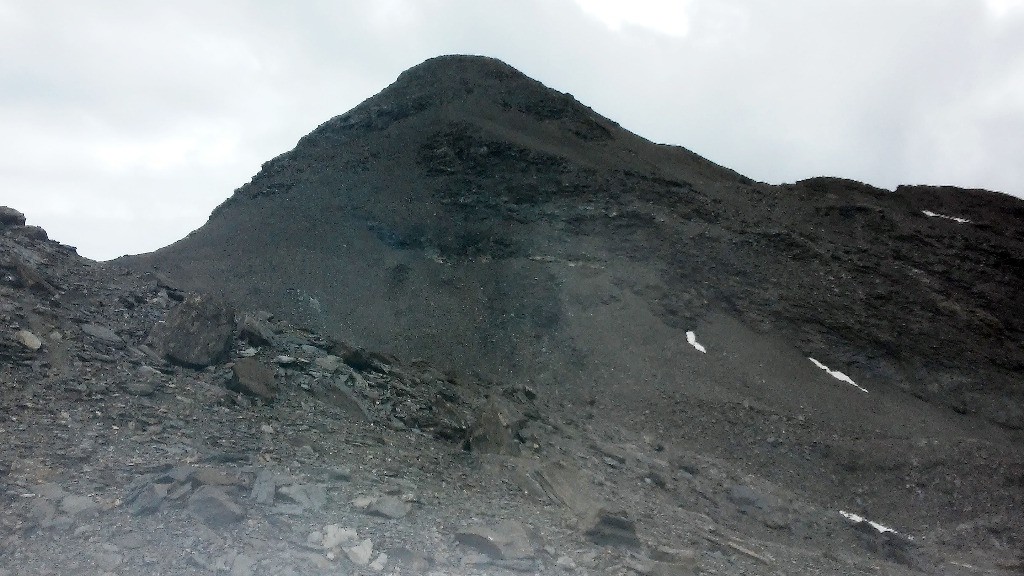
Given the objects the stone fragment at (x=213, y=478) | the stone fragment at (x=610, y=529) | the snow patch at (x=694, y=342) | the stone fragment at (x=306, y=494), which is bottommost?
the stone fragment at (x=610, y=529)

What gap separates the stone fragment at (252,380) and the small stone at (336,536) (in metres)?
4.40

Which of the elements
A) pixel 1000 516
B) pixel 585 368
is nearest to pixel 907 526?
pixel 1000 516

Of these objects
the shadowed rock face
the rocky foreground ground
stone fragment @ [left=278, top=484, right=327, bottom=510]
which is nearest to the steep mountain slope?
the shadowed rock face

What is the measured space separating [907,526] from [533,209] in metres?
16.3

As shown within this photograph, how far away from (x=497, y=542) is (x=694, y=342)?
15.1m

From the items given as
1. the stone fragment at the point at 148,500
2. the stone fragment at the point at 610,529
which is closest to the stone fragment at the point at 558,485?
the stone fragment at the point at 610,529

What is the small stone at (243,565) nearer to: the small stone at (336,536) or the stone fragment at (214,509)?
the stone fragment at (214,509)

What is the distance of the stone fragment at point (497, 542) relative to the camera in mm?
8703

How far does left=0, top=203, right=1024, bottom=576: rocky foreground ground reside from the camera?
7.83 metres

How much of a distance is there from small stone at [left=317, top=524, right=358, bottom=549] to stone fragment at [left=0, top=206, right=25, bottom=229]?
12.5 meters

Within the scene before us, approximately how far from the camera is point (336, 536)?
8188 millimetres

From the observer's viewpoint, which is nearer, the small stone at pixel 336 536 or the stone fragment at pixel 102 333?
the small stone at pixel 336 536

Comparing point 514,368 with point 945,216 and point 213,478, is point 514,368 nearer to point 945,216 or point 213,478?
point 213,478

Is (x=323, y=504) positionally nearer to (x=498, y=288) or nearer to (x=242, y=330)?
(x=242, y=330)
